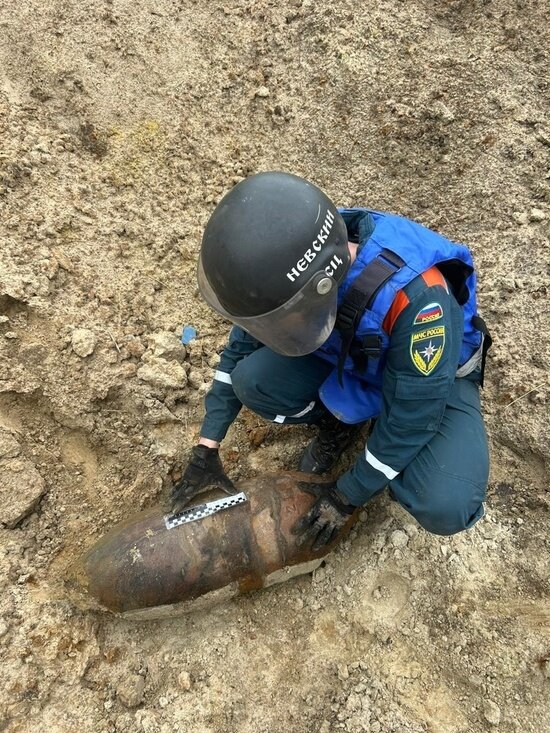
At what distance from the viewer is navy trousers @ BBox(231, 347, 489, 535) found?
2.28 m

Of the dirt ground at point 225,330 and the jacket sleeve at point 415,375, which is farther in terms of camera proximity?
the dirt ground at point 225,330

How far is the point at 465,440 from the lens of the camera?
235cm

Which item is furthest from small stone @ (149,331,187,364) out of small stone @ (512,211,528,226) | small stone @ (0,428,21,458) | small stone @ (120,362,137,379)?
small stone @ (512,211,528,226)

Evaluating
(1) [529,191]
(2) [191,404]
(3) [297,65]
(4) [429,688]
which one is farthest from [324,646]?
(3) [297,65]

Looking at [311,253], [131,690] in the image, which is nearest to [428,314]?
[311,253]

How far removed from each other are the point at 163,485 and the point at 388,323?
1.55m

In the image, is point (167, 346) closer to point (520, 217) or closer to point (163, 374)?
point (163, 374)

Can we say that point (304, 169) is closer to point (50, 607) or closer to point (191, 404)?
point (191, 404)

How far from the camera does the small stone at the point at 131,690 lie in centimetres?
232

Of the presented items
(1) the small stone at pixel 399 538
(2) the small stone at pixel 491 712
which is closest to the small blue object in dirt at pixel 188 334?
(1) the small stone at pixel 399 538

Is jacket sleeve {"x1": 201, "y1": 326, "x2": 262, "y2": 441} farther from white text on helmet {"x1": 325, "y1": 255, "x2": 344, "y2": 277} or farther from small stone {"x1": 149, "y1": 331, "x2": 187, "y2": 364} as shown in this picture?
white text on helmet {"x1": 325, "y1": 255, "x2": 344, "y2": 277}

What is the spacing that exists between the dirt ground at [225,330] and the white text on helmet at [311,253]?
1401 mm

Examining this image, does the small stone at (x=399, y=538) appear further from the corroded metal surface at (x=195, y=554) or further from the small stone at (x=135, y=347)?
the small stone at (x=135, y=347)

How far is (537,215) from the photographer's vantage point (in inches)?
120
